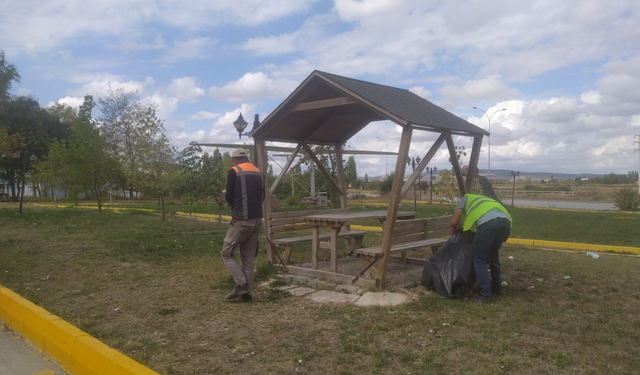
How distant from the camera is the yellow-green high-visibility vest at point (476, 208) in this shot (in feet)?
19.1

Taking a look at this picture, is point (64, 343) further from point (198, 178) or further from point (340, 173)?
point (198, 178)

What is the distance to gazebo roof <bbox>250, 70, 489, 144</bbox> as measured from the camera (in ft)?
21.7

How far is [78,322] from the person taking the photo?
495 cm

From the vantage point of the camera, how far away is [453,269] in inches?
227

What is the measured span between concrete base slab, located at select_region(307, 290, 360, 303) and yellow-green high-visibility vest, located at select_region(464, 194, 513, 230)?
160 cm

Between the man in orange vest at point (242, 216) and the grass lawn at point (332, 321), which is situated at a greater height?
the man in orange vest at point (242, 216)

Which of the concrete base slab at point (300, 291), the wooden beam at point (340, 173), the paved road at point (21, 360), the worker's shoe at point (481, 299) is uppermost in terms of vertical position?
the wooden beam at point (340, 173)

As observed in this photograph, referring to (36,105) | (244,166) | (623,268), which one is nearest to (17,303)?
(244,166)

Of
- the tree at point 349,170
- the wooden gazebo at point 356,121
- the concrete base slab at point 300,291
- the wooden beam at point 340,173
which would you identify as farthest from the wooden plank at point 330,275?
Answer: the tree at point 349,170

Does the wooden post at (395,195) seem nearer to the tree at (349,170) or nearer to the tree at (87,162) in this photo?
the tree at (87,162)

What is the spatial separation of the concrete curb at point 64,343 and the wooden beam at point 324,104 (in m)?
4.28

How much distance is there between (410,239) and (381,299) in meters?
1.55

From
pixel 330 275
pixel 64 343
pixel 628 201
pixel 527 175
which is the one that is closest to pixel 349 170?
pixel 628 201

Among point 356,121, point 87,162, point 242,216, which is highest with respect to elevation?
point 356,121
